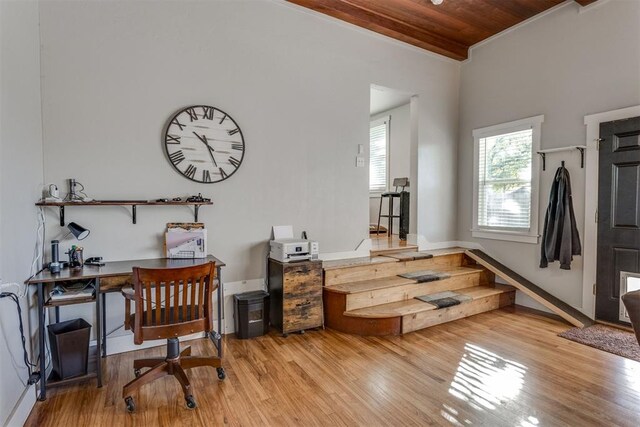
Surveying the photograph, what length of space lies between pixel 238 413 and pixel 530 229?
3927mm

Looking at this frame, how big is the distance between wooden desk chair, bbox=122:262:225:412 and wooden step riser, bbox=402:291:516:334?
76.2 inches

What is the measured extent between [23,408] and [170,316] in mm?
929

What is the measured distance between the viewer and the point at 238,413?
2113mm

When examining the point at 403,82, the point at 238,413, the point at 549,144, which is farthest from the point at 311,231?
the point at 549,144

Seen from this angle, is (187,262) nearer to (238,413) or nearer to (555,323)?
(238,413)

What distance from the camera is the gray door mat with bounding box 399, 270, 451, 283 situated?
13.0ft

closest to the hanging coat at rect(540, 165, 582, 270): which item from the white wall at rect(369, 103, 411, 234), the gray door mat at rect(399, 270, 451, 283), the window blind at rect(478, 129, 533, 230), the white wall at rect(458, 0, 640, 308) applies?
the white wall at rect(458, 0, 640, 308)

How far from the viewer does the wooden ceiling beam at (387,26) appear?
12.5 feet

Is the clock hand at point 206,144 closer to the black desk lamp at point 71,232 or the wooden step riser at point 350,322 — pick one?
the black desk lamp at point 71,232

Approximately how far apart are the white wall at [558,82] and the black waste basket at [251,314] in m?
3.24

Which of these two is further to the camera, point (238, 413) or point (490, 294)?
point (490, 294)

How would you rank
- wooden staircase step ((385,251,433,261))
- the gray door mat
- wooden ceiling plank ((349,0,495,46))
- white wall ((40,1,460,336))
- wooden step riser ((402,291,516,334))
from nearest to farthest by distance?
1. white wall ((40,1,460,336))
2. wooden step riser ((402,291,516,334))
3. wooden ceiling plank ((349,0,495,46))
4. the gray door mat
5. wooden staircase step ((385,251,433,261))

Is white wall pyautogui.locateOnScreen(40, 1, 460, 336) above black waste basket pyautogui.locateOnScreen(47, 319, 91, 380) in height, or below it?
above

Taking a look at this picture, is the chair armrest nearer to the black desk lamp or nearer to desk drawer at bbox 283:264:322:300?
the black desk lamp
